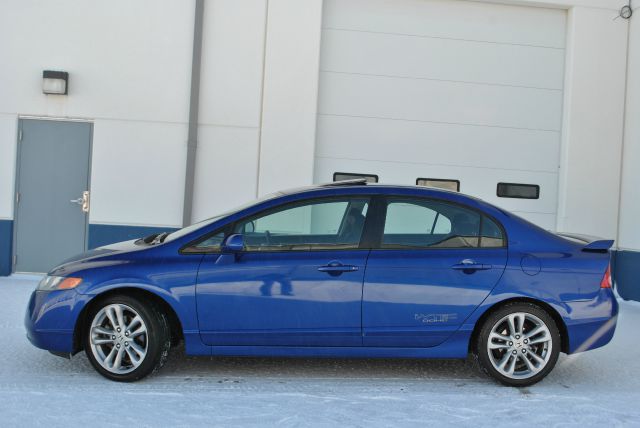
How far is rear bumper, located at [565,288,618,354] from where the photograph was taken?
4797mm

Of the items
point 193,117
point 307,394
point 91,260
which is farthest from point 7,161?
point 307,394

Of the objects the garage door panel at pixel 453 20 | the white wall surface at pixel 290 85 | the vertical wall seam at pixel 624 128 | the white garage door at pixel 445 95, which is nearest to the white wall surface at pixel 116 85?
the white wall surface at pixel 290 85

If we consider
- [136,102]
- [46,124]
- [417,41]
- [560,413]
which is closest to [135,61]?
[136,102]

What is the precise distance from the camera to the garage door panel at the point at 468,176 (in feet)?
30.5

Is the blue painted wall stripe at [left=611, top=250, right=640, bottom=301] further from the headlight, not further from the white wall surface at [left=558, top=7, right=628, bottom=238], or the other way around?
the headlight

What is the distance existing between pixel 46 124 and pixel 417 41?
16.7ft

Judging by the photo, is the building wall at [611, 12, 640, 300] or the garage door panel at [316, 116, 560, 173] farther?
the garage door panel at [316, 116, 560, 173]

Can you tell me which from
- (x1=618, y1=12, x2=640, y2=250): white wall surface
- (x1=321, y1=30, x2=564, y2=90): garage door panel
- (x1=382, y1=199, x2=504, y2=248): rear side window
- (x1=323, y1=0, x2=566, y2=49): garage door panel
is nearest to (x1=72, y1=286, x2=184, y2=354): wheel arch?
(x1=382, y1=199, x2=504, y2=248): rear side window

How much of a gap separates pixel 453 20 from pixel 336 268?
234 inches

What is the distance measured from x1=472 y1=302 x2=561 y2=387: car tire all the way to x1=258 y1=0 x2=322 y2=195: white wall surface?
4570mm

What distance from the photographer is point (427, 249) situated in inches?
190

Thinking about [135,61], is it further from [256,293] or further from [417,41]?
[256,293]

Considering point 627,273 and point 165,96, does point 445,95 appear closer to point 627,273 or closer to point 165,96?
point 627,273

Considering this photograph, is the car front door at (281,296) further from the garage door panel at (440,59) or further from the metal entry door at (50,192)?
the garage door panel at (440,59)
